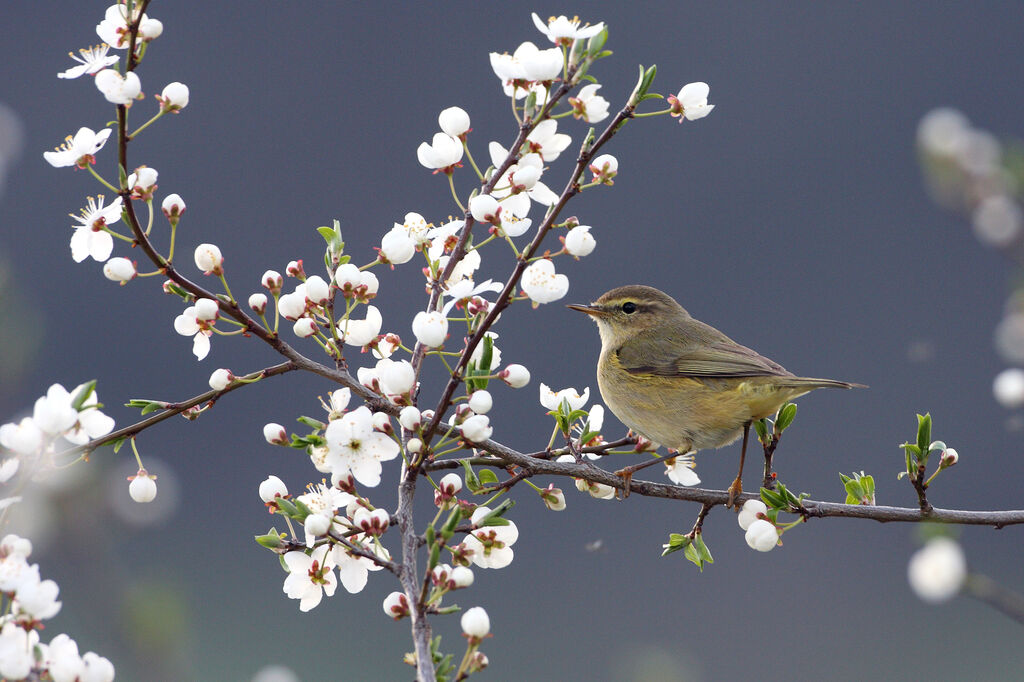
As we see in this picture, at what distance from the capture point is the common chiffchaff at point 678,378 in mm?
4086

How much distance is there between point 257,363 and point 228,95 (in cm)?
1109

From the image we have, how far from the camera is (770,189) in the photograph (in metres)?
30.0

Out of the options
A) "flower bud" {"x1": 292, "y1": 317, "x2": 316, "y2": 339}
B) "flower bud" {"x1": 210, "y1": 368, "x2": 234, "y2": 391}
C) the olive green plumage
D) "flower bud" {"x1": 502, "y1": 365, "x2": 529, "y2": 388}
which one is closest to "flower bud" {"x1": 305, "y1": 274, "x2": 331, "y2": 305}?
"flower bud" {"x1": 292, "y1": 317, "x2": 316, "y2": 339}

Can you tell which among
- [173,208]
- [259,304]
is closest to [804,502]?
[259,304]

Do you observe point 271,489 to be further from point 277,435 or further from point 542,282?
point 542,282

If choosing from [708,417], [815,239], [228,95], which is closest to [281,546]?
[708,417]

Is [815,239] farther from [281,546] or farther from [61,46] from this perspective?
[281,546]

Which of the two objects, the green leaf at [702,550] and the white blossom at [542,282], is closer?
the white blossom at [542,282]

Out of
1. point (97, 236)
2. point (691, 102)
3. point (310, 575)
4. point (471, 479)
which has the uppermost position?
point (691, 102)

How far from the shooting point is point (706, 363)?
14.8 feet

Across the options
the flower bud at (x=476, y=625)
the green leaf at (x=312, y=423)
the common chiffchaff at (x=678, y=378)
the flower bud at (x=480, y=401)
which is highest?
the common chiffchaff at (x=678, y=378)

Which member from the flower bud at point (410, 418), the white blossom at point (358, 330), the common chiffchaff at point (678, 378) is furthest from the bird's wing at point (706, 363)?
the flower bud at point (410, 418)

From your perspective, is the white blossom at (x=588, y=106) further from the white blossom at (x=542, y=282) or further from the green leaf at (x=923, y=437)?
the green leaf at (x=923, y=437)

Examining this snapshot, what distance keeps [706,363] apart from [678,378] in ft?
0.46
